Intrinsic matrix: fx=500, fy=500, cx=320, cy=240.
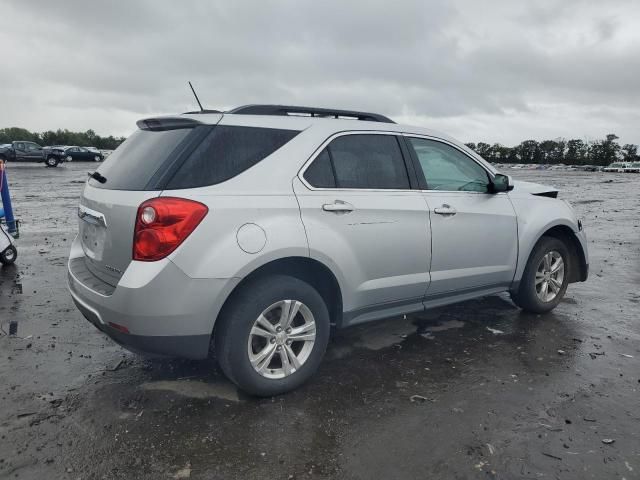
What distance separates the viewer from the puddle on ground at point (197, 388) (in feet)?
10.9

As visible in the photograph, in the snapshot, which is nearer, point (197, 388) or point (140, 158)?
point (140, 158)

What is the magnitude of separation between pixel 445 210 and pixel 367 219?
2.77 feet

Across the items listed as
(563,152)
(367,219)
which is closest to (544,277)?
(367,219)

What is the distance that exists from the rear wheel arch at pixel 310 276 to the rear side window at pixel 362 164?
549mm

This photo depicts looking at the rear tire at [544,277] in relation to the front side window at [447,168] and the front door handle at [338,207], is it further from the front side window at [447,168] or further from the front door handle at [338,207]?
the front door handle at [338,207]

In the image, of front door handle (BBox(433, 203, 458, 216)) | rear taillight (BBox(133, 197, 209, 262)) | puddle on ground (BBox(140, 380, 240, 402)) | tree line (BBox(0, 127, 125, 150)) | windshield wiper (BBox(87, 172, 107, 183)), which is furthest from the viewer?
tree line (BBox(0, 127, 125, 150))

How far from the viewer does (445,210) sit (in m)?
4.06

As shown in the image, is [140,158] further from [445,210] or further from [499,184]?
[499,184]

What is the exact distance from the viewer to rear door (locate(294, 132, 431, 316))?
3361mm

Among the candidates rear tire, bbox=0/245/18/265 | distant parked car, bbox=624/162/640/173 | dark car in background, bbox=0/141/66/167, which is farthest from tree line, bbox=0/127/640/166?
rear tire, bbox=0/245/18/265

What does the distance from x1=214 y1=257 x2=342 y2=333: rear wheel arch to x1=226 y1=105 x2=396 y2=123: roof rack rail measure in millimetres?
1073

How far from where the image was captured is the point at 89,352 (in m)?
4.04

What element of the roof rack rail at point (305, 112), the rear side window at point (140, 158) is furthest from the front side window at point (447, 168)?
the rear side window at point (140, 158)

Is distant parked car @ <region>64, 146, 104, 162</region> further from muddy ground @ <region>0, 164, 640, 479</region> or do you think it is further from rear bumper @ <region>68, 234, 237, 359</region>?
rear bumper @ <region>68, 234, 237, 359</region>
